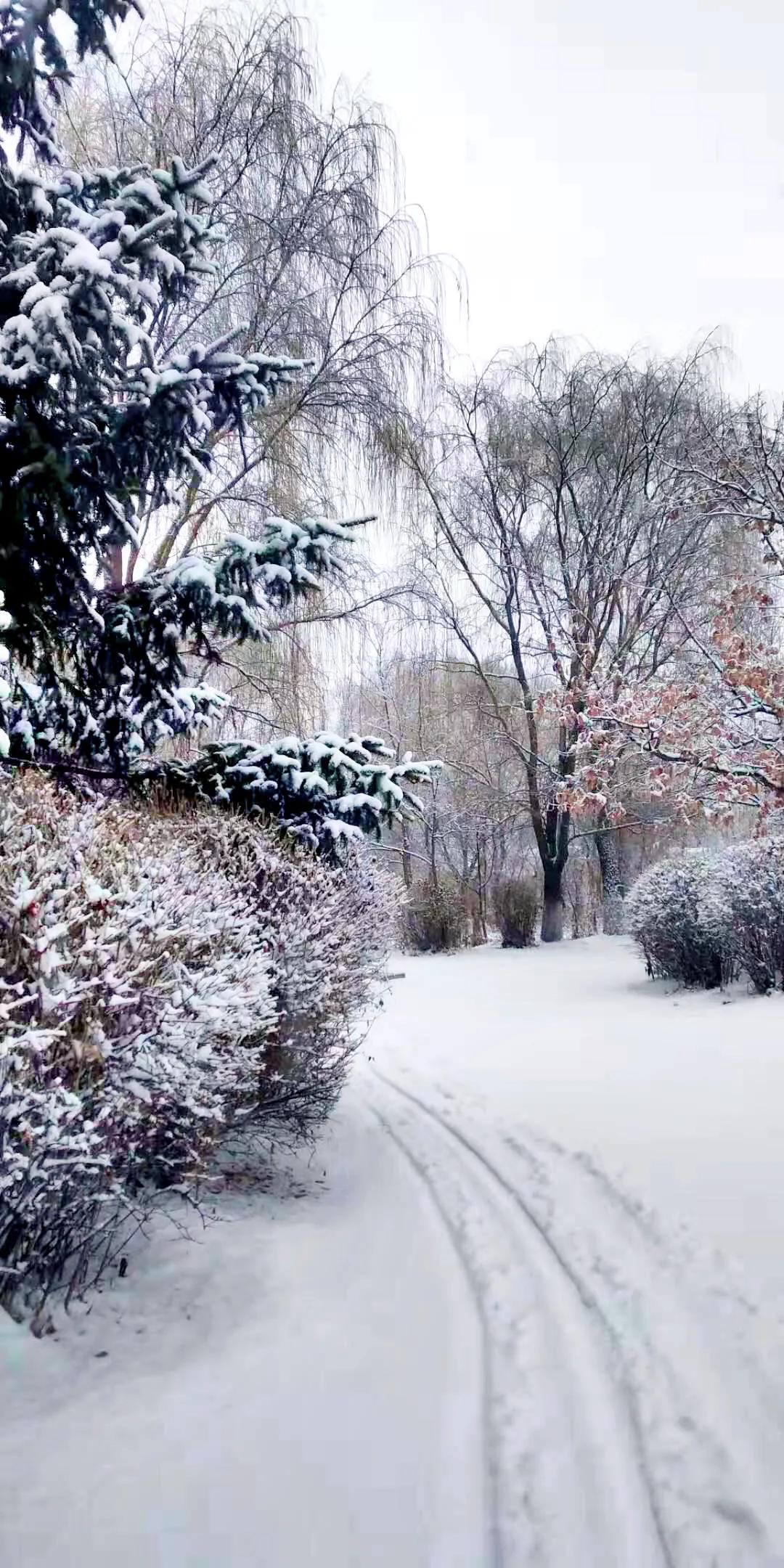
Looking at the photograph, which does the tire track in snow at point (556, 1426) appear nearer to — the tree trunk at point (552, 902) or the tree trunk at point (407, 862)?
the tree trunk at point (552, 902)

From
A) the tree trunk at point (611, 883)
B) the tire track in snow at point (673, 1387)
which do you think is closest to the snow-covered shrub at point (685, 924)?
the tire track in snow at point (673, 1387)

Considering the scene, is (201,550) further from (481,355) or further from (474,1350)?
(481,355)

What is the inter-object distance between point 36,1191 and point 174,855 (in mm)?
1558

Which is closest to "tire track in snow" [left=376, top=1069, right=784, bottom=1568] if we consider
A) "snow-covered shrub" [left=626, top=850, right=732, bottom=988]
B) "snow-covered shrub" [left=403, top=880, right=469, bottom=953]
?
"snow-covered shrub" [left=626, top=850, right=732, bottom=988]

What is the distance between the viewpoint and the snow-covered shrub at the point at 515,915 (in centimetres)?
1650

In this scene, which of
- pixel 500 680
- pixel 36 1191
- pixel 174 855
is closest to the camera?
pixel 36 1191

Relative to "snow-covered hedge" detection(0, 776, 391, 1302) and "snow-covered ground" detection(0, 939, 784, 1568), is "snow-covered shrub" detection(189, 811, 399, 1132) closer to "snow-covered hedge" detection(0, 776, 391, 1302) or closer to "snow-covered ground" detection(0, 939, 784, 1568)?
"snow-covered hedge" detection(0, 776, 391, 1302)

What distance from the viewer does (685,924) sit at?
32.6 feet

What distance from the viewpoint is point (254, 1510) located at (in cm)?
207

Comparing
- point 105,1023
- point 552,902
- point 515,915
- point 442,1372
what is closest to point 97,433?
point 105,1023

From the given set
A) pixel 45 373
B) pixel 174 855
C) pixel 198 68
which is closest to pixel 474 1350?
pixel 174 855

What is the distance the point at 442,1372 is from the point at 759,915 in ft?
23.3

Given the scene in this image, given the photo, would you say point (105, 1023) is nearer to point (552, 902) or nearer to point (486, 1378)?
point (486, 1378)

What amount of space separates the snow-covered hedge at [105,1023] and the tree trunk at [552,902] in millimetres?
13494
